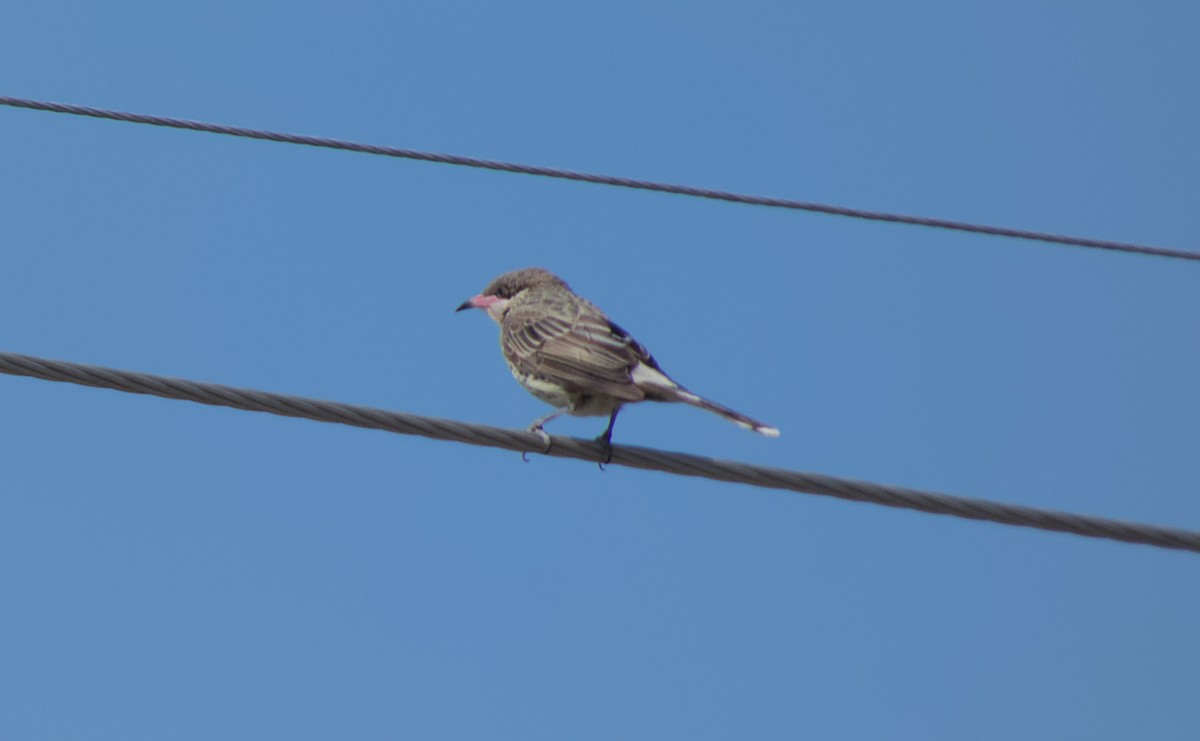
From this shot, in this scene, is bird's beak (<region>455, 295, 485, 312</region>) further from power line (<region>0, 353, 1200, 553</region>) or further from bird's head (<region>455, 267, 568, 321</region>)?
power line (<region>0, 353, 1200, 553</region>)

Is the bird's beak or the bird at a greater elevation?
the bird's beak

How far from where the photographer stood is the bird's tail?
835 centimetres

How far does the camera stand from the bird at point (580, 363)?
29.9ft

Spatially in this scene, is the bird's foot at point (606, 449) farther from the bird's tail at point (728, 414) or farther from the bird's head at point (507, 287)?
the bird's head at point (507, 287)

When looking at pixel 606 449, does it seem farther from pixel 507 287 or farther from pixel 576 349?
pixel 507 287

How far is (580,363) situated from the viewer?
9562 mm

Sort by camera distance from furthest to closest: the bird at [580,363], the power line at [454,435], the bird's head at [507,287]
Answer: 1. the bird's head at [507,287]
2. the bird at [580,363]
3. the power line at [454,435]

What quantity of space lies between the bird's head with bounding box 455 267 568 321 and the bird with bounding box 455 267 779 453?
369 mm

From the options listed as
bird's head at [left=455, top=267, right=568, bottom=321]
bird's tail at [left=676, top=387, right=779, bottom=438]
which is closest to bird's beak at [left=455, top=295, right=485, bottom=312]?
bird's head at [left=455, top=267, right=568, bottom=321]

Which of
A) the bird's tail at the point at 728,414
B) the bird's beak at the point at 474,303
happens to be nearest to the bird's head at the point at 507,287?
the bird's beak at the point at 474,303

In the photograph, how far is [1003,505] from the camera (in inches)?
265

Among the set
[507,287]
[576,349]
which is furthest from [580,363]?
[507,287]

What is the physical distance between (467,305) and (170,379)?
5.44m

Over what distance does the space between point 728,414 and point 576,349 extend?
60.9 inches
